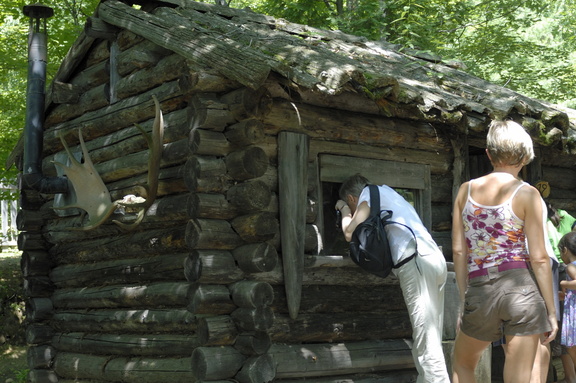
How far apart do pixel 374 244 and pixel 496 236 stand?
1.94 metres

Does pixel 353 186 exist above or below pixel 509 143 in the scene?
below

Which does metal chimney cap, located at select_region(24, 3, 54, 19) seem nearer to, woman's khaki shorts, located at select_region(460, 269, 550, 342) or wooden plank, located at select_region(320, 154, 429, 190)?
wooden plank, located at select_region(320, 154, 429, 190)

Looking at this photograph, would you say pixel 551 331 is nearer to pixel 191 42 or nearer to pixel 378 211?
pixel 378 211

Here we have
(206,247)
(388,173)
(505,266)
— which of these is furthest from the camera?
(388,173)

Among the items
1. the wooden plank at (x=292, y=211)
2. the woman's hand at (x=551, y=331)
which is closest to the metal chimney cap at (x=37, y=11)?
the wooden plank at (x=292, y=211)

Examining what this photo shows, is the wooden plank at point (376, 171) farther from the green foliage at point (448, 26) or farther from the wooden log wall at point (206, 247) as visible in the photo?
the green foliage at point (448, 26)

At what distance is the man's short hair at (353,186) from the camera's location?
6.93 m

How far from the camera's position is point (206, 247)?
641 cm

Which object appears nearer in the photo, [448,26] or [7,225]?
[448,26]

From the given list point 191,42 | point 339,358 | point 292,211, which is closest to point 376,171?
point 292,211

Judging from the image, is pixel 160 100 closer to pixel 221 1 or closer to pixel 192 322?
pixel 192 322

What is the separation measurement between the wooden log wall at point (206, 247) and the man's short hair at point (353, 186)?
0.32 metres

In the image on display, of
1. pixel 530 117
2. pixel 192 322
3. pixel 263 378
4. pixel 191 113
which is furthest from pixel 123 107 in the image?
pixel 530 117

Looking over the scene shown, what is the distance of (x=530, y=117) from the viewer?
7723mm
